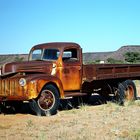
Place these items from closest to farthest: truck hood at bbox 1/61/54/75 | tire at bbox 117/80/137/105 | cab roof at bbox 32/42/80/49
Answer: truck hood at bbox 1/61/54/75 → cab roof at bbox 32/42/80/49 → tire at bbox 117/80/137/105

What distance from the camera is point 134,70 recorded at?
13.9 meters

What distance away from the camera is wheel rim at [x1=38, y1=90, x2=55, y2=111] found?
420 inches

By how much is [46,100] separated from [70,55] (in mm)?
2098

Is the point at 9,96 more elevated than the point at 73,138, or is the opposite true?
the point at 9,96

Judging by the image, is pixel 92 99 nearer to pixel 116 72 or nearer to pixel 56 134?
pixel 116 72

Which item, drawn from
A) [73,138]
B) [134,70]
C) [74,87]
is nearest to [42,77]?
[74,87]

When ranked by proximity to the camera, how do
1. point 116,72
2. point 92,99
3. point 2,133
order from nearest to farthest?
1. point 2,133
2. point 116,72
3. point 92,99

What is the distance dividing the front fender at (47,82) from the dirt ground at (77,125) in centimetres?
69

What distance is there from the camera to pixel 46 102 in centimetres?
1074

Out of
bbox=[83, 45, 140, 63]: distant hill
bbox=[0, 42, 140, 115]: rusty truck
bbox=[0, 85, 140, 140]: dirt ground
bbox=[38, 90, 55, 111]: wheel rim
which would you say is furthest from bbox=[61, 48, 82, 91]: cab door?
bbox=[83, 45, 140, 63]: distant hill

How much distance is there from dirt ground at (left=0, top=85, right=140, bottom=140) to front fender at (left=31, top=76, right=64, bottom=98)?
2.28ft

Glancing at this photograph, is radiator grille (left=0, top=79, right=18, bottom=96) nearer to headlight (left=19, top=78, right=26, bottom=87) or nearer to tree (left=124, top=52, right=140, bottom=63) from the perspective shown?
headlight (left=19, top=78, right=26, bottom=87)

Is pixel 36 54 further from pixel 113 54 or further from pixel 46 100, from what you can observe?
pixel 113 54

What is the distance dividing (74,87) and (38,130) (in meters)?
3.67
